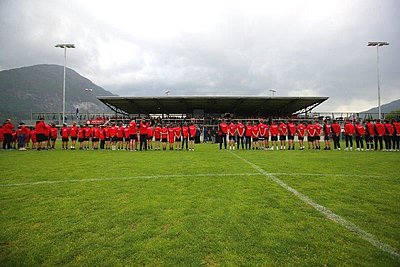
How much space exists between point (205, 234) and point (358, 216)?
245 cm

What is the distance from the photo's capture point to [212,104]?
142 feet

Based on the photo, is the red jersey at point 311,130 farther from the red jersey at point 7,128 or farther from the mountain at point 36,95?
the mountain at point 36,95

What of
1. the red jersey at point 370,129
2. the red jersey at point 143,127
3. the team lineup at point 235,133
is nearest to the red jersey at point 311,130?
the team lineup at point 235,133

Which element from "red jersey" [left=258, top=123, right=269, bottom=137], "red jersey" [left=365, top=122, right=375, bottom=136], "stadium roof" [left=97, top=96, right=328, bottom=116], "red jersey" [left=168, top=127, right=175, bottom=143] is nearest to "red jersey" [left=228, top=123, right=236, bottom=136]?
"red jersey" [left=258, top=123, right=269, bottom=137]

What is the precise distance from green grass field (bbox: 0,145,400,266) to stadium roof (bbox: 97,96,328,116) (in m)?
33.1

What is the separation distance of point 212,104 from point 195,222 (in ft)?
Result: 132

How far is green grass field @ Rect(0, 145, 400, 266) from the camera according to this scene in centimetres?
270

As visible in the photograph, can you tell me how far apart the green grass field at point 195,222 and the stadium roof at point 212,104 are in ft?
109

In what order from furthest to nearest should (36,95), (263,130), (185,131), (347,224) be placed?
(36,95) < (185,131) < (263,130) < (347,224)

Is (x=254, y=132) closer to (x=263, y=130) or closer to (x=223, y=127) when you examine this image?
(x=263, y=130)

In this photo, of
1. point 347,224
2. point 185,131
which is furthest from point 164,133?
point 347,224

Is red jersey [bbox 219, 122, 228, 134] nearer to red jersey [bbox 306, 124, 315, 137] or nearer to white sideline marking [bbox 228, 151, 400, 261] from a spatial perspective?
red jersey [bbox 306, 124, 315, 137]

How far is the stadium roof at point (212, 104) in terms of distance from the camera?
128 ft

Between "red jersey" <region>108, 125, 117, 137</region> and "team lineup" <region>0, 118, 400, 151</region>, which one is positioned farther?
"red jersey" <region>108, 125, 117, 137</region>
